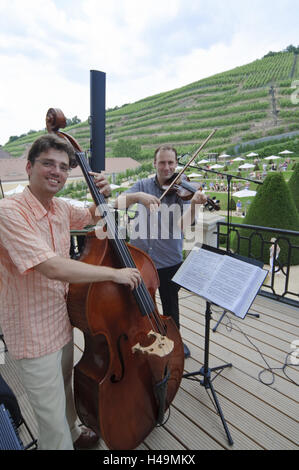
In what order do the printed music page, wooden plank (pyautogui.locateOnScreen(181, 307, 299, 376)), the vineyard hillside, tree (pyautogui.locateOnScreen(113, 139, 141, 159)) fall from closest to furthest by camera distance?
the printed music page < wooden plank (pyautogui.locateOnScreen(181, 307, 299, 376)) < tree (pyautogui.locateOnScreen(113, 139, 141, 159)) < the vineyard hillside

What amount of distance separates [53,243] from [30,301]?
0.28 meters

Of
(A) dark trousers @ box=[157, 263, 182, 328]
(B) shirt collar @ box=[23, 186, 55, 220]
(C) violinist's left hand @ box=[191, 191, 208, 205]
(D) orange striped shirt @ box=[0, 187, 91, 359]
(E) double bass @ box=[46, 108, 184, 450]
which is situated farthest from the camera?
(A) dark trousers @ box=[157, 263, 182, 328]

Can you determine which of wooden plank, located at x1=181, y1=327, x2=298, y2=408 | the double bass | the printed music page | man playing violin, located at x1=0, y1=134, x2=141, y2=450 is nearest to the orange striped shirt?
man playing violin, located at x1=0, y1=134, x2=141, y2=450

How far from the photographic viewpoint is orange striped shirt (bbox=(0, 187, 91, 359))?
105 cm

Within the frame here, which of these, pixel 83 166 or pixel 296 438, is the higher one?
pixel 83 166

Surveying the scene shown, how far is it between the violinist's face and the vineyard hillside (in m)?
36.0

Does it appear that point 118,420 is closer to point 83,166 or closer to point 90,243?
point 90,243

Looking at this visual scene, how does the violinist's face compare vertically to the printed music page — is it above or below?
above

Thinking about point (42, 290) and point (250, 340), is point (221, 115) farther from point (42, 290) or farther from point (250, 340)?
point (42, 290)

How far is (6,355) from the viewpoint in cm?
248

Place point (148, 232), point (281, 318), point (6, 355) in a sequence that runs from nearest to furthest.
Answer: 1. point (148, 232)
2. point (6, 355)
3. point (281, 318)

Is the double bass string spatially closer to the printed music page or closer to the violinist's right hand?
the violinist's right hand

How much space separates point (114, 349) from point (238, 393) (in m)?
1.27
